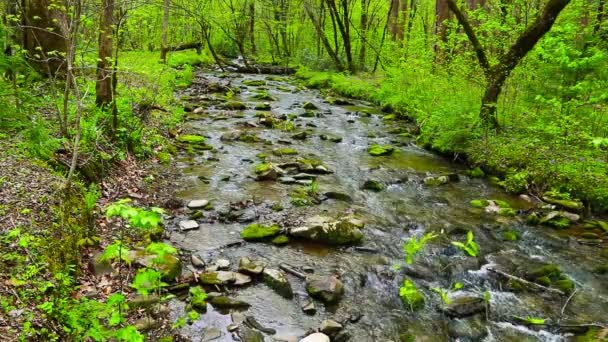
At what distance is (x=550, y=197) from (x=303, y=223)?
5.12 m

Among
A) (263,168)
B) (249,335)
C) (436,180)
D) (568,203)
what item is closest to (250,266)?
(249,335)

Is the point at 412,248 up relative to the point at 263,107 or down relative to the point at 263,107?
down

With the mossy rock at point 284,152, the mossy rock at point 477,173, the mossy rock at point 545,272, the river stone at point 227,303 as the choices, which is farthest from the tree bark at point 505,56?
the river stone at point 227,303

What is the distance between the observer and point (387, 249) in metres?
6.97

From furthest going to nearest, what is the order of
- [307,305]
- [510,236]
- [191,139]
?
[191,139] < [510,236] < [307,305]

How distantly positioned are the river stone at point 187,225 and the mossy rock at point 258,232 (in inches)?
30.7

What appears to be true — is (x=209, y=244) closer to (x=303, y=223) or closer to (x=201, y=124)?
(x=303, y=223)

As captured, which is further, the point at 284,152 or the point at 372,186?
the point at 284,152

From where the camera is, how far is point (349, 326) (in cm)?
510

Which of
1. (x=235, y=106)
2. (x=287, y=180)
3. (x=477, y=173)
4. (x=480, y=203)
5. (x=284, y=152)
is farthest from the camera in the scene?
(x=235, y=106)

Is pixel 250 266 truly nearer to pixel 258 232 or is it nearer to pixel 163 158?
pixel 258 232

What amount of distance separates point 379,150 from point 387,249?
214 inches

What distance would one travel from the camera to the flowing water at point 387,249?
17.1ft

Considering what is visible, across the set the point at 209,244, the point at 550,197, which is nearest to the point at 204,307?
the point at 209,244
